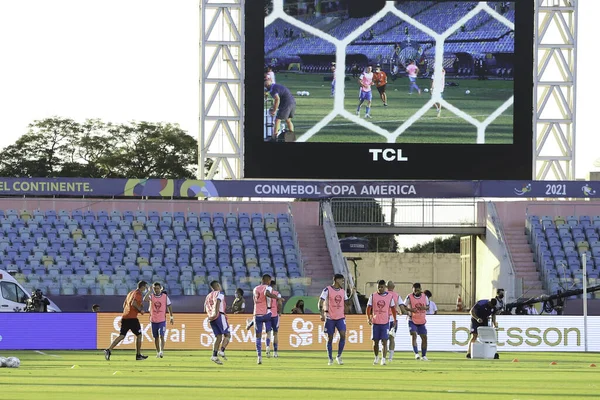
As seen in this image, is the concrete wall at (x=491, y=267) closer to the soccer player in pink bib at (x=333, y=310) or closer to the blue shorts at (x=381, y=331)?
the blue shorts at (x=381, y=331)

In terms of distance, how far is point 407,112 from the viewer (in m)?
43.7

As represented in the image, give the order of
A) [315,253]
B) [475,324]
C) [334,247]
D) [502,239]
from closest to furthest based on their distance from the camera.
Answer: [475,324] → [334,247] → [502,239] → [315,253]

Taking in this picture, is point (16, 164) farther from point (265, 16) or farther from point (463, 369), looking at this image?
point (463, 369)

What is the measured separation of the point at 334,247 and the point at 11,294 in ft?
38.1

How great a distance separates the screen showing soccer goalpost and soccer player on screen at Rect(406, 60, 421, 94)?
0.04 meters

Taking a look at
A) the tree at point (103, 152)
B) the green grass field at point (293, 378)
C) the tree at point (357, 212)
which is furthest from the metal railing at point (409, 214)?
the tree at point (103, 152)

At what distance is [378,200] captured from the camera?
4756 cm

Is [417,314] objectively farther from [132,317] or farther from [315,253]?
[315,253]

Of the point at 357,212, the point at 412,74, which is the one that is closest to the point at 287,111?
the point at 412,74

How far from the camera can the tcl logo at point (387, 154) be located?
44.1m

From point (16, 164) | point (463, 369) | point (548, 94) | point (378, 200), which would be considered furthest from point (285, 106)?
point (16, 164)

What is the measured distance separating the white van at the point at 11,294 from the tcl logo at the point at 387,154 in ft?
39.8

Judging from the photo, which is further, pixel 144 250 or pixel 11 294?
pixel 144 250

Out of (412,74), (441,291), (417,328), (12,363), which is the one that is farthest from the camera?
(441,291)
